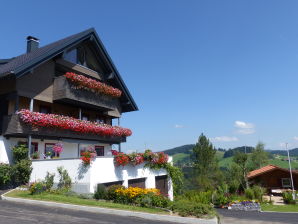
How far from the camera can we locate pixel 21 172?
1530cm

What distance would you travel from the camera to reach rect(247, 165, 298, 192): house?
4203 cm

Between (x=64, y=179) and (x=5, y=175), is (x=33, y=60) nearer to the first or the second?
(x=5, y=175)

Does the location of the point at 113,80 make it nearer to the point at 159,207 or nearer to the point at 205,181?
the point at 159,207

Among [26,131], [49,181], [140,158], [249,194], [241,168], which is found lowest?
[249,194]

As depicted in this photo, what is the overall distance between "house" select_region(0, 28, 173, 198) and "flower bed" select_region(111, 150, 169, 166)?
0.45 metres

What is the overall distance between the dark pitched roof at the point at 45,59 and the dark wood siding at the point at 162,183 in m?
9.87

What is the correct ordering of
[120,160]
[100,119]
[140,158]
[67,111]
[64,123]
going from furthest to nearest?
1. [100,119]
2. [67,111]
3. [64,123]
4. [140,158]
5. [120,160]

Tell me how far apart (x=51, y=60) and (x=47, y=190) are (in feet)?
34.2

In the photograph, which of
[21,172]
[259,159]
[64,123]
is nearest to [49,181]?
[21,172]

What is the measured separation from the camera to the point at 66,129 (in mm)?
19406

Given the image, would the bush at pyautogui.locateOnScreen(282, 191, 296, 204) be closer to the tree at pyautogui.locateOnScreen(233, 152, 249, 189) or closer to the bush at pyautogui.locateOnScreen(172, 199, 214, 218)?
the tree at pyautogui.locateOnScreen(233, 152, 249, 189)

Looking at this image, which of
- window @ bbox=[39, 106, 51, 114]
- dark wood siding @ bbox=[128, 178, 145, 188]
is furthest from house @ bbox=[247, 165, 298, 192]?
window @ bbox=[39, 106, 51, 114]

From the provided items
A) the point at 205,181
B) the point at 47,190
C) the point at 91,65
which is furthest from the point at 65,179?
the point at 205,181

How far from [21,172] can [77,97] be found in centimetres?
726
